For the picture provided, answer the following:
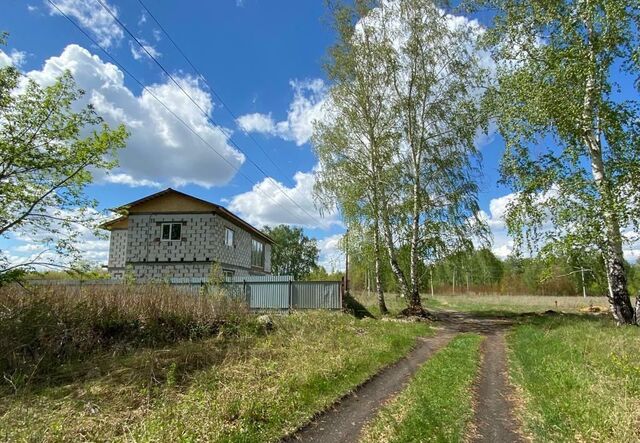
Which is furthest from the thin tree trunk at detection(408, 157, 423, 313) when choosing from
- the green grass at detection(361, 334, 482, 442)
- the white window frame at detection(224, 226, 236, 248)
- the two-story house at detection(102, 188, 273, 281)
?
the white window frame at detection(224, 226, 236, 248)

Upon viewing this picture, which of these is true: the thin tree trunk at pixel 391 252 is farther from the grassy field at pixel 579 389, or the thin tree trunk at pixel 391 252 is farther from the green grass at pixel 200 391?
the grassy field at pixel 579 389

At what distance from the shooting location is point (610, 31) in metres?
11.9

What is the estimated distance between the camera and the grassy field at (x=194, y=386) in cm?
507

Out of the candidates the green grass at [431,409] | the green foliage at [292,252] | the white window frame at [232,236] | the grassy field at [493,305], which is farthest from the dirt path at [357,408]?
the green foliage at [292,252]

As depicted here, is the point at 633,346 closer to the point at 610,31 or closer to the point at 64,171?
the point at 610,31

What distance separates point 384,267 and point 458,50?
38.6 ft

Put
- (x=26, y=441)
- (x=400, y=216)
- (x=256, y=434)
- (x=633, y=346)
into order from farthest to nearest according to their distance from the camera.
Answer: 1. (x=400, y=216)
2. (x=633, y=346)
3. (x=256, y=434)
4. (x=26, y=441)

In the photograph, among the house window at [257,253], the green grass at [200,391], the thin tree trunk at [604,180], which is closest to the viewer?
the green grass at [200,391]

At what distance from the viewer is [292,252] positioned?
3191 inches

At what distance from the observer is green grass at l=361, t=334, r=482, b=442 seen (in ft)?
16.6

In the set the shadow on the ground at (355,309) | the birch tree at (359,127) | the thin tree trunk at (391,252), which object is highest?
the birch tree at (359,127)

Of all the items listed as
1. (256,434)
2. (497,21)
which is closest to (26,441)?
(256,434)

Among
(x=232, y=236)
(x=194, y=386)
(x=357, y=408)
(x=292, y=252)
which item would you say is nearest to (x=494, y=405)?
(x=357, y=408)

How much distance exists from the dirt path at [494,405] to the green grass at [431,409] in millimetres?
173
